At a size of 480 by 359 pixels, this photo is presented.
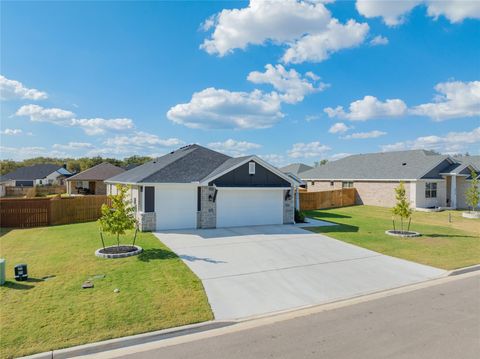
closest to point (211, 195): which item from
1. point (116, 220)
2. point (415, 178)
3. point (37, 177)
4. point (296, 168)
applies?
point (116, 220)

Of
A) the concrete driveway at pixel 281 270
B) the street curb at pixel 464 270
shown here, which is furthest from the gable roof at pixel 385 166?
the concrete driveway at pixel 281 270

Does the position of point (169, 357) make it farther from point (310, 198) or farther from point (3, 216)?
point (310, 198)

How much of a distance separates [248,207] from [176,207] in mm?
4113

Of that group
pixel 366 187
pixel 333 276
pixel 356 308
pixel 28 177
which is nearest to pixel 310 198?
pixel 366 187

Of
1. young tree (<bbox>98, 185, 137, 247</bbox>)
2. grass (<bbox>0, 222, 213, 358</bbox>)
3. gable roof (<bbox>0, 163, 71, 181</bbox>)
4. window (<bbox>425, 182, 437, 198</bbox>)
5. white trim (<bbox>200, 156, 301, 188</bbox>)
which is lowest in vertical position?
grass (<bbox>0, 222, 213, 358</bbox>)

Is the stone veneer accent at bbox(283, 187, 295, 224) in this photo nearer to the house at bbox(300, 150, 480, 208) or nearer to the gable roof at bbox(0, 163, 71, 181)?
the house at bbox(300, 150, 480, 208)

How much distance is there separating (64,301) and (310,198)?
75.3ft

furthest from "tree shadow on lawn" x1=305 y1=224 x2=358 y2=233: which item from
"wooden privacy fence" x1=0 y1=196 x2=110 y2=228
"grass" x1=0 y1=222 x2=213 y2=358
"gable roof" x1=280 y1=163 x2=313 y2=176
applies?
"gable roof" x1=280 y1=163 x2=313 y2=176

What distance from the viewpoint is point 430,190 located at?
2731 cm

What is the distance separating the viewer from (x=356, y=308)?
698cm

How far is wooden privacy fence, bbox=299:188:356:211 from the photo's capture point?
27.1 metres

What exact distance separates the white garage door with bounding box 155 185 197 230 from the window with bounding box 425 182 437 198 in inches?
854

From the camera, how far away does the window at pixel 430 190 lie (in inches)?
1067

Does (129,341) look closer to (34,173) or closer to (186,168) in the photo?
(186,168)
